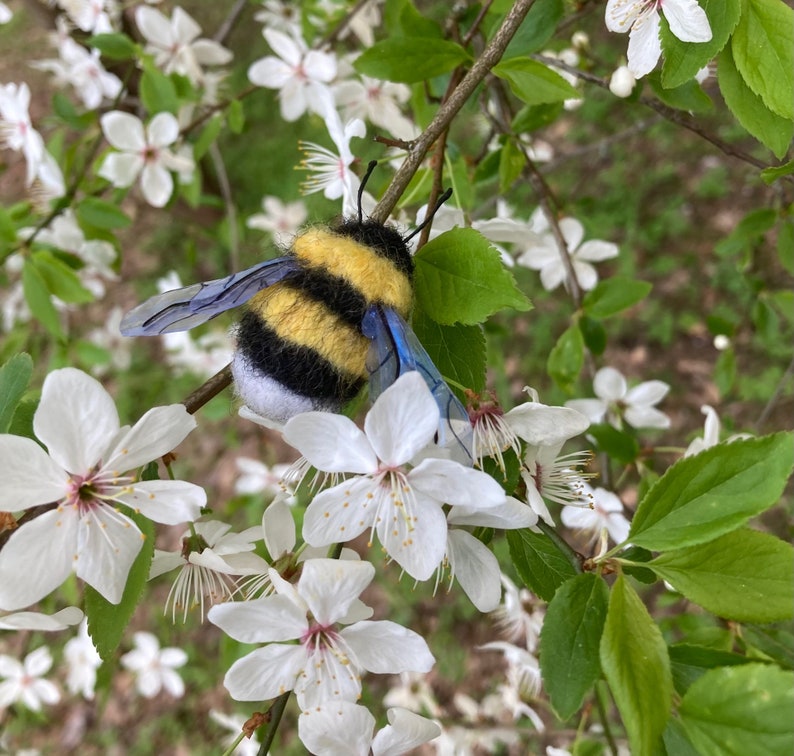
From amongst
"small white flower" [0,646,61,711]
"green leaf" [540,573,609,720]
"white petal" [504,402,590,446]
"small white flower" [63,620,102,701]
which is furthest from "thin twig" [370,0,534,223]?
"small white flower" [0,646,61,711]

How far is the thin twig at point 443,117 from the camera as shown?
3.03 feet

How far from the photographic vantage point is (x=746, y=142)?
3.11 meters

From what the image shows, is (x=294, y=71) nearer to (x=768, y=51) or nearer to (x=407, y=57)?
(x=407, y=57)

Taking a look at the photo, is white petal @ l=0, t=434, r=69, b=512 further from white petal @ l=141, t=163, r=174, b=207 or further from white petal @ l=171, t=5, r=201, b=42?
white petal @ l=171, t=5, r=201, b=42

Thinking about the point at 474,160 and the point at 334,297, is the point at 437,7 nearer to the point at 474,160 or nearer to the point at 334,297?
the point at 474,160

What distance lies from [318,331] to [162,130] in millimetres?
1236

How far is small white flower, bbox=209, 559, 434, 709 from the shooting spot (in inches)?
32.9

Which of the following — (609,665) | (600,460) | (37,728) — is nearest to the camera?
(609,665)

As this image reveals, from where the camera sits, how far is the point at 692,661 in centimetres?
81

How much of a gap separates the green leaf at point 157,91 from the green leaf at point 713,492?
1.49 metres

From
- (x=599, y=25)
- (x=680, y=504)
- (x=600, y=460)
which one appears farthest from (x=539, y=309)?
(x=680, y=504)

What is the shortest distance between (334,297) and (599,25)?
3.26 meters

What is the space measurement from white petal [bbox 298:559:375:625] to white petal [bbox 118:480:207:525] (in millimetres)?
152

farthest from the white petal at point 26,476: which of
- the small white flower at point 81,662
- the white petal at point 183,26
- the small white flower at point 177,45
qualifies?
the small white flower at point 81,662
